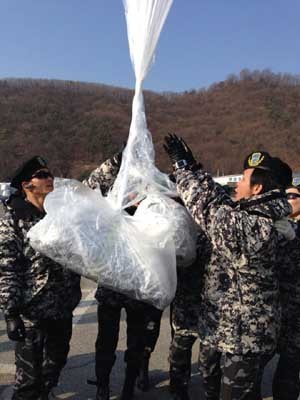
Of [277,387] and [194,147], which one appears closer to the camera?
[277,387]

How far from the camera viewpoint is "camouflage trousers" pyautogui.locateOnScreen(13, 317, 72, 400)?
2553mm

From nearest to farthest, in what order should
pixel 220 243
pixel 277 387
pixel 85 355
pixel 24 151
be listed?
pixel 220 243 → pixel 277 387 → pixel 85 355 → pixel 24 151

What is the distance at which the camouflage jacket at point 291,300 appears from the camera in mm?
2637

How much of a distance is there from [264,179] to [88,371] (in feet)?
7.49

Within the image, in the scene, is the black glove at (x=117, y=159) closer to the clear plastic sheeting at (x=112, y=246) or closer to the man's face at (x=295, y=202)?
the clear plastic sheeting at (x=112, y=246)

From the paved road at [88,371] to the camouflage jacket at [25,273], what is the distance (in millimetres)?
1009

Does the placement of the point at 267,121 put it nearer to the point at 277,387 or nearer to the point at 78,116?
the point at 78,116

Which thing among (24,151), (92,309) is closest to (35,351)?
(92,309)

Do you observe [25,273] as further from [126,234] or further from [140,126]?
[140,126]

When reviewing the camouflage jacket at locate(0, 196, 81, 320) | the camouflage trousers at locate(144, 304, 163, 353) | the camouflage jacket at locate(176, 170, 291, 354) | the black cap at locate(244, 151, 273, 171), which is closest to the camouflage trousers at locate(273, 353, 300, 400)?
the camouflage jacket at locate(176, 170, 291, 354)

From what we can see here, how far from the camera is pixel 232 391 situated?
2217mm

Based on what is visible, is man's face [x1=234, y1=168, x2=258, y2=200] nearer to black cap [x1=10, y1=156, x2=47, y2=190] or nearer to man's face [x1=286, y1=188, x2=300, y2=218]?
man's face [x1=286, y1=188, x2=300, y2=218]

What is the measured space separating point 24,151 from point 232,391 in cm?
7527

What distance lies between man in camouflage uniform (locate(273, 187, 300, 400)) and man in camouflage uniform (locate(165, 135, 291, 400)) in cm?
40
